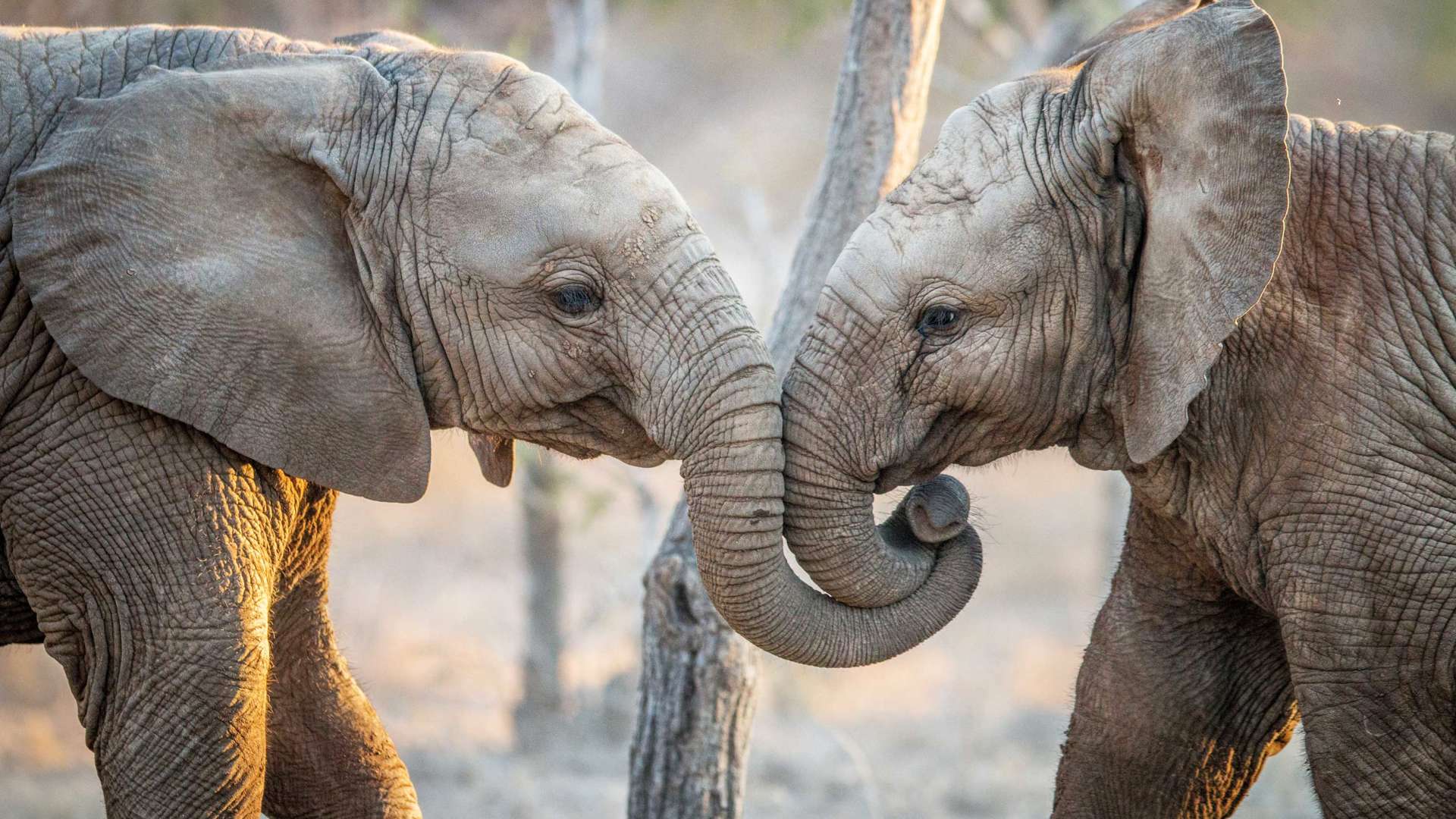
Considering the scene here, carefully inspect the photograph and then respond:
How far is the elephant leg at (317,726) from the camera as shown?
479 centimetres

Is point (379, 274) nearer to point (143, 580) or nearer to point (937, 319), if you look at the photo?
point (143, 580)

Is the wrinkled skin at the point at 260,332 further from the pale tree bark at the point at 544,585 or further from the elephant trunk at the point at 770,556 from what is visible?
the pale tree bark at the point at 544,585

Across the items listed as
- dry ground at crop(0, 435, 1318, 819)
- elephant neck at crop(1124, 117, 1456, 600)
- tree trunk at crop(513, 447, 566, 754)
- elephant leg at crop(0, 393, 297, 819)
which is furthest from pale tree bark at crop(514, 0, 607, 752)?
elephant neck at crop(1124, 117, 1456, 600)

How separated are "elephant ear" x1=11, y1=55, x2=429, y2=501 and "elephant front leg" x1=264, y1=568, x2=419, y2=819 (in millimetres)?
834

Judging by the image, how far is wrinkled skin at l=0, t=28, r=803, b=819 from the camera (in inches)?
156

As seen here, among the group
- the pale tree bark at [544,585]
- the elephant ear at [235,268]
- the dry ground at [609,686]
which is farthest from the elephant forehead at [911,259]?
the pale tree bark at [544,585]

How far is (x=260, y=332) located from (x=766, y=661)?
3.91m

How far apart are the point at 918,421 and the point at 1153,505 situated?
2.63 feet

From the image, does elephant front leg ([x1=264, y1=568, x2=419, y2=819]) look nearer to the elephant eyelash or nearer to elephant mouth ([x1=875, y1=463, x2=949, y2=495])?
elephant mouth ([x1=875, y1=463, x2=949, y2=495])

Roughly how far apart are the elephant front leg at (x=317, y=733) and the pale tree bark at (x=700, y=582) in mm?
1057

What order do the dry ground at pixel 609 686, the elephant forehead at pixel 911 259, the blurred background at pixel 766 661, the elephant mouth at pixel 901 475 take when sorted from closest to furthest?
the elephant forehead at pixel 911 259 < the elephant mouth at pixel 901 475 < the dry ground at pixel 609 686 < the blurred background at pixel 766 661

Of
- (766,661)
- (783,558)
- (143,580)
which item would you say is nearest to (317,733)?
(143,580)

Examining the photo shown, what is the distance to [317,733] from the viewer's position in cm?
Result: 484

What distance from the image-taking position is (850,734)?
12.0 metres
